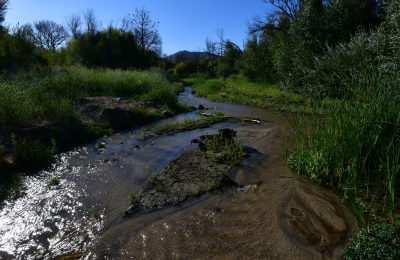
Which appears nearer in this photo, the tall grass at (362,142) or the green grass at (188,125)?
the tall grass at (362,142)

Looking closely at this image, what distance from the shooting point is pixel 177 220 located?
481cm

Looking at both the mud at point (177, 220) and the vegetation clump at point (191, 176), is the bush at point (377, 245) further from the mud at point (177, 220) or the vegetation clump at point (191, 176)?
the vegetation clump at point (191, 176)

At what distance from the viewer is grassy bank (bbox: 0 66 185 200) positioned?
7113 millimetres

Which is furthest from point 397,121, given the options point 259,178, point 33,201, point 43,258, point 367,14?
point 367,14

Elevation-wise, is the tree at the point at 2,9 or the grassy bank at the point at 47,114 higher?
the tree at the point at 2,9

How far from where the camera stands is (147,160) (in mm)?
7617

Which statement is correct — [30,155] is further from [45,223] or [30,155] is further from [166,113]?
[166,113]

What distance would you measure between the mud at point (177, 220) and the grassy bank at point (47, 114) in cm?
65

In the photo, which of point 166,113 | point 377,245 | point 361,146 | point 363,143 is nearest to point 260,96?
point 166,113

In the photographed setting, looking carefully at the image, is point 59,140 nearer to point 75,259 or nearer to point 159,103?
point 75,259

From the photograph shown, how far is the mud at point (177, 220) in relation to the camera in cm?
410

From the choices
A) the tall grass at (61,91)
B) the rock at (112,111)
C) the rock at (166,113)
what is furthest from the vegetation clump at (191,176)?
the rock at (166,113)

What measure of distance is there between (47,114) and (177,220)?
6421 millimetres

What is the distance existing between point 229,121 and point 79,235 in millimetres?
8167
